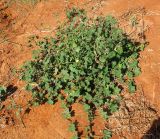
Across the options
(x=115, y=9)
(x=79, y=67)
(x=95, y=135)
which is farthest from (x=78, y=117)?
(x=115, y=9)

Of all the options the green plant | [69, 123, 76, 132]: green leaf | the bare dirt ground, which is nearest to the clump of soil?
the bare dirt ground

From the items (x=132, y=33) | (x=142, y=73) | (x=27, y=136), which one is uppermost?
(x=132, y=33)

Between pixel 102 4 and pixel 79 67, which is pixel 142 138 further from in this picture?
pixel 102 4

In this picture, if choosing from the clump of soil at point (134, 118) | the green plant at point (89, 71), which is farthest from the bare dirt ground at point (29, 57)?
the green plant at point (89, 71)

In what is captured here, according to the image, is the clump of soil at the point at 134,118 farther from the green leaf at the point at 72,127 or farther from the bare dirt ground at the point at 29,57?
the green leaf at the point at 72,127

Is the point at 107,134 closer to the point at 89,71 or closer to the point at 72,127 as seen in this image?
the point at 72,127

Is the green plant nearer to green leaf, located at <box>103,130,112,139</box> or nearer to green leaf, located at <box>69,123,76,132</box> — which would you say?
green leaf, located at <box>103,130,112,139</box>
